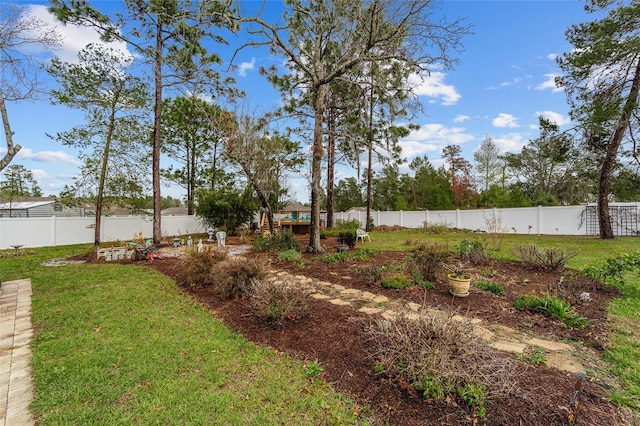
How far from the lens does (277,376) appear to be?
7.35 ft

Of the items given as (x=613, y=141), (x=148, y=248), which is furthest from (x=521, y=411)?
(x=613, y=141)

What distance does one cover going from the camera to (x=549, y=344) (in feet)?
8.52

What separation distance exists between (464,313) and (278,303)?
2239 millimetres

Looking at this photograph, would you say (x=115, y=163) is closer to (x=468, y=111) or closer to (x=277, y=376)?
(x=277, y=376)

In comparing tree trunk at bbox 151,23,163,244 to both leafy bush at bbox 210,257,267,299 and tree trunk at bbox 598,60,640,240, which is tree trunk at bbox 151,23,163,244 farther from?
tree trunk at bbox 598,60,640,240

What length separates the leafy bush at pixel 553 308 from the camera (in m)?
3.01

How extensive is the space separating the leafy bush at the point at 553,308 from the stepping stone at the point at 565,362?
0.84 metres

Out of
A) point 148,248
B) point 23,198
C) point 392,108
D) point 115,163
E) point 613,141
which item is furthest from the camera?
point 23,198

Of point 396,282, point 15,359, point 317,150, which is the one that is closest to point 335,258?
point 396,282

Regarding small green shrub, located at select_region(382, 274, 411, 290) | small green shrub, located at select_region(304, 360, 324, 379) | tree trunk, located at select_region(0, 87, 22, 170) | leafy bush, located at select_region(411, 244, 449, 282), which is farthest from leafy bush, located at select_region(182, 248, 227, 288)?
tree trunk, located at select_region(0, 87, 22, 170)

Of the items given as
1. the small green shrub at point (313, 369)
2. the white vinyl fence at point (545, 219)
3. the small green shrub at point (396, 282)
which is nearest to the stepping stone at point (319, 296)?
the small green shrub at point (396, 282)

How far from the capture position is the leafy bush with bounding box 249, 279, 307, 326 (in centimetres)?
310

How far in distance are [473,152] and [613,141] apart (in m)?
14.5

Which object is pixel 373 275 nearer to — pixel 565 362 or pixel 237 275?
pixel 237 275
